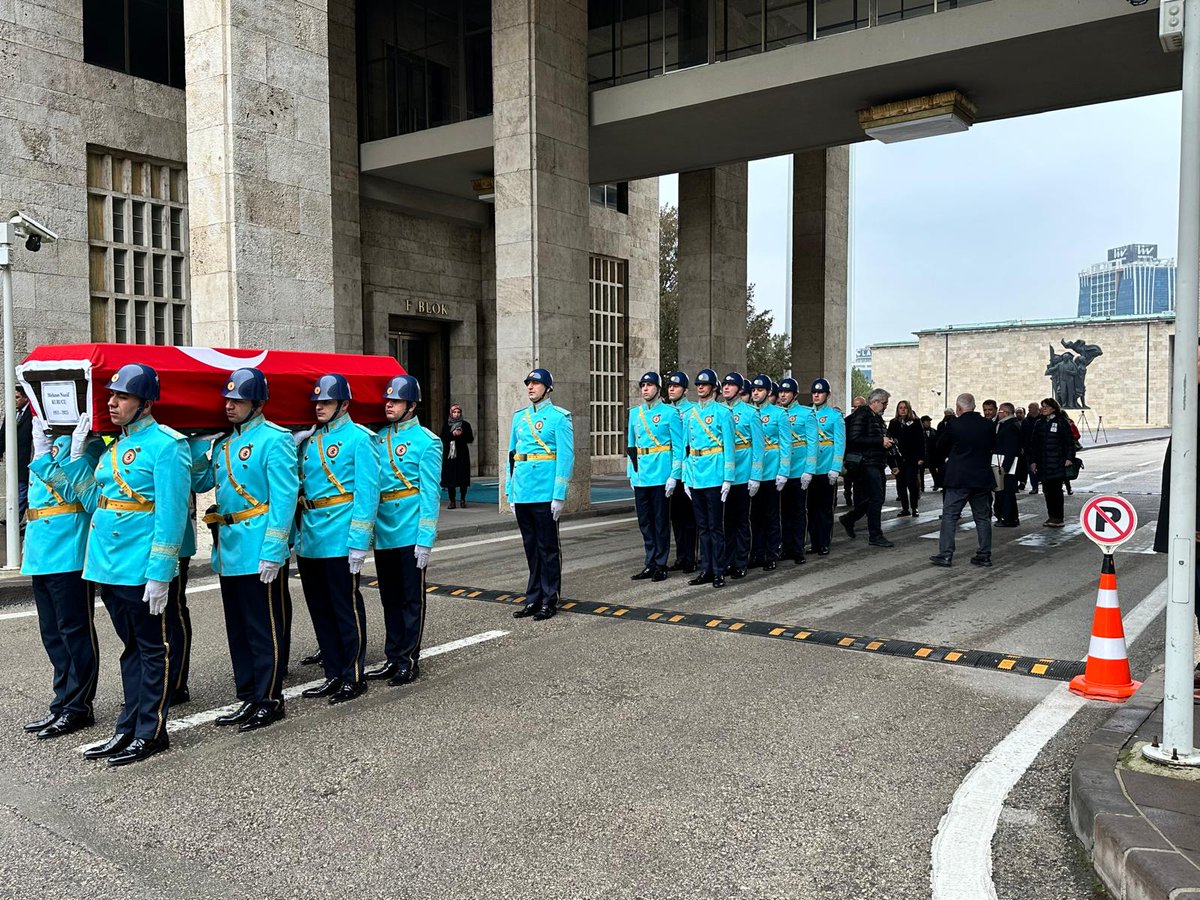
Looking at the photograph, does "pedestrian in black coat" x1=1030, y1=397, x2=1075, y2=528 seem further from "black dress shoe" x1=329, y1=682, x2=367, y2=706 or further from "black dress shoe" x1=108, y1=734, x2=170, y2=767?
"black dress shoe" x1=108, y1=734, x2=170, y2=767

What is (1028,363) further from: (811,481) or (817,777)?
(817,777)

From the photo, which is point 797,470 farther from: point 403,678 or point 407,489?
point 403,678

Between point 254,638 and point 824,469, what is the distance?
8.21 metres

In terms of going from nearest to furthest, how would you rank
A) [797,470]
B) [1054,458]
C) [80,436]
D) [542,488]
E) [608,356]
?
1. [80,436]
2. [542,488]
3. [797,470]
4. [1054,458]
5. [608,356]

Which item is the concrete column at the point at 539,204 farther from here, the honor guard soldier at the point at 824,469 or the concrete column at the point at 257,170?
the honor guard soldier at the point at 824,469

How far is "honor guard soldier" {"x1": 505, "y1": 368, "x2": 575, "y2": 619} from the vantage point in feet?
27.6

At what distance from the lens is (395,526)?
6496 millimetres

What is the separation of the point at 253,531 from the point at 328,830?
1965 mm

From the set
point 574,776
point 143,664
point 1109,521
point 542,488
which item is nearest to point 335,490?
point 143,664

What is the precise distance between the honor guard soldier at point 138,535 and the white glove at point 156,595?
1 centimetres

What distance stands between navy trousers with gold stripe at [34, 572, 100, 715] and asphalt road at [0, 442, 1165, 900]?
0.23 meters

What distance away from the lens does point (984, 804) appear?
4.32 metres

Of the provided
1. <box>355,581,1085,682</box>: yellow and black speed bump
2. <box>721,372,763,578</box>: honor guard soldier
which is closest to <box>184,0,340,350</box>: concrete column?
<box>355,581,1085,682</box>: yellow and black speed bump

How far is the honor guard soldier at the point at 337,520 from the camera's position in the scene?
5.98 meters
